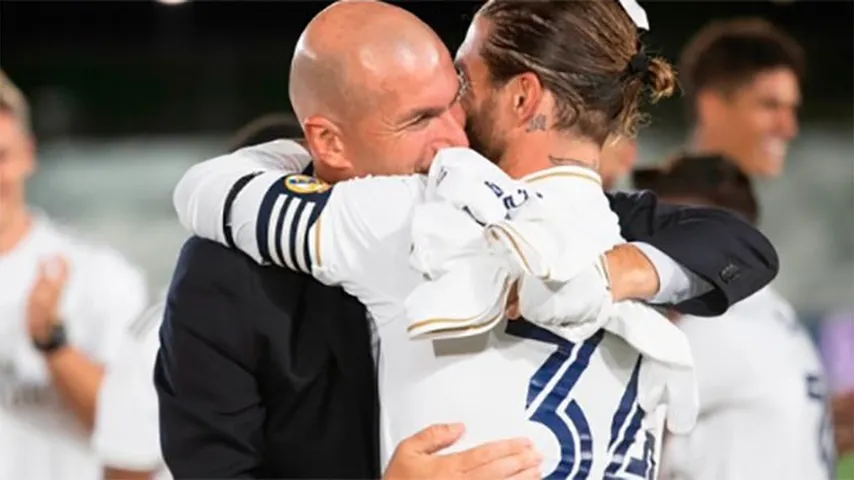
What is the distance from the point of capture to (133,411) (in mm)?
2395

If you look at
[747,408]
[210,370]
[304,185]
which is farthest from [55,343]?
[304,185]

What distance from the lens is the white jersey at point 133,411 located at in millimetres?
2346

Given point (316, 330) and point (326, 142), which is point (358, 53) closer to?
point (326, 142)

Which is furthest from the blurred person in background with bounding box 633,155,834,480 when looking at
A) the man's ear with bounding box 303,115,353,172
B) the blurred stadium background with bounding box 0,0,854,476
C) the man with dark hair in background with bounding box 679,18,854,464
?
the blurred stadium background with bounding box 0,0,854,476

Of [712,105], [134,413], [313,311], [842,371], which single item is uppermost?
→ [313,311]

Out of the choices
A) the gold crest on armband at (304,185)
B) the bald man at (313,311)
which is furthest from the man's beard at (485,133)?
the gold crest on armband at (304,185)

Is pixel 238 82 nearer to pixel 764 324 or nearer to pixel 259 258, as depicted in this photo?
pixel 764 324

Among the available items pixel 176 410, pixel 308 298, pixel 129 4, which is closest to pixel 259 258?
pixel 308 298

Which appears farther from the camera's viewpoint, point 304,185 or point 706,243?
point 706,243

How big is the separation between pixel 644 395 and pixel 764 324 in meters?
0.81

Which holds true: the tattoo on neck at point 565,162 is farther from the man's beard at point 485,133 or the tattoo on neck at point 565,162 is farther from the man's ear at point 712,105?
the man's ear at point 712,105

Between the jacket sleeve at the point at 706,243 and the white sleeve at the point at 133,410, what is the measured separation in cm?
97

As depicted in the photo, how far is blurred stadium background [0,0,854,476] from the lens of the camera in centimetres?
443

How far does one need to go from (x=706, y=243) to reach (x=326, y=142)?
354 mm
